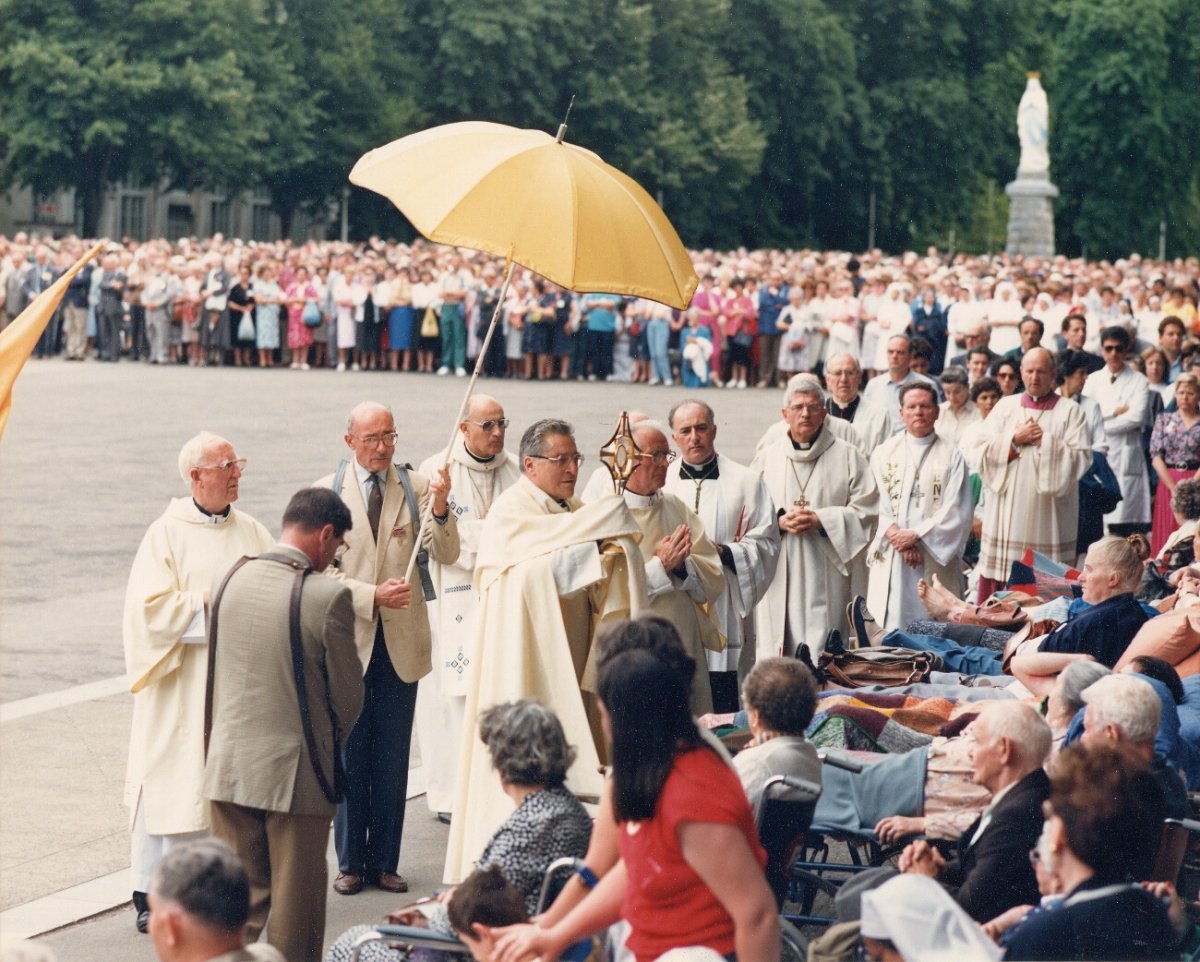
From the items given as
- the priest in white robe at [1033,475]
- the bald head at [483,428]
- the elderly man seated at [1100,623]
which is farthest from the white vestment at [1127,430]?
the bald head at [483,428]

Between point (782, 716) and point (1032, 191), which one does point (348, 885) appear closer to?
point (782, 716)

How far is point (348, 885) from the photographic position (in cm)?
794

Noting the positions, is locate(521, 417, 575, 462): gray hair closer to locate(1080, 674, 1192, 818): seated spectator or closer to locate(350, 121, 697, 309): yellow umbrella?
locate(350, 121, 697, 309): yellow umbrella

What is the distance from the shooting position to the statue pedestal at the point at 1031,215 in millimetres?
56562

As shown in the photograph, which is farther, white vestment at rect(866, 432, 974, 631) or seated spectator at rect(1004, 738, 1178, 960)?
white vestment at rect(866, 432, 974, 631)

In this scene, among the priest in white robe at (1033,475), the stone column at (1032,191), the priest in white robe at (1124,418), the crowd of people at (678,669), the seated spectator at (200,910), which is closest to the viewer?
the seated spectator at (200,910)

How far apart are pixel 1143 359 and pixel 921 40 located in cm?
4869

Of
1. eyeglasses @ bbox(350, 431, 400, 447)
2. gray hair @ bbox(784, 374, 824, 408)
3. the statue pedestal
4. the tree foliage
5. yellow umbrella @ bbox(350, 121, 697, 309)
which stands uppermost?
the tree foliage

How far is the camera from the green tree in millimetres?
49000

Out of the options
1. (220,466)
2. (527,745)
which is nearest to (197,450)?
(220,466)

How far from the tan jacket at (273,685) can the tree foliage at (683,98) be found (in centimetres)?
4425

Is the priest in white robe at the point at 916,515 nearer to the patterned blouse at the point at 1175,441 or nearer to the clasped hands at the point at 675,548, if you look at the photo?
the clasped hands at the point at 675,548

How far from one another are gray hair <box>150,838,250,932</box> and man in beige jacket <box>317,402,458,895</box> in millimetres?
3349

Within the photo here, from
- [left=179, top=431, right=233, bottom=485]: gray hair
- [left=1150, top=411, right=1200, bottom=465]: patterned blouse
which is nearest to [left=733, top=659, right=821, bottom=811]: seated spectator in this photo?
[left=179, top=431, right=233, bottom=485]: gray hair
